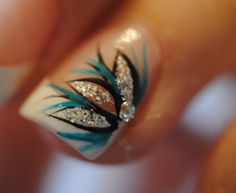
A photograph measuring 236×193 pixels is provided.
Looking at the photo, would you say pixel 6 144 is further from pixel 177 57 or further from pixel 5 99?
pixel 177 57

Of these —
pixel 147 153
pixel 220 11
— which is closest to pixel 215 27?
pixel 220 11

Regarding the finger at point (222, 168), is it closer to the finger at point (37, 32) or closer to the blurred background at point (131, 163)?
the blurred background at point (131, 163)

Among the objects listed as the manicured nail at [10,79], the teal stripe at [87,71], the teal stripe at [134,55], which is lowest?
the manicured nail at [10,79]

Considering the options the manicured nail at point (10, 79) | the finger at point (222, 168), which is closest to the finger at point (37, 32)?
the manicured nail at point (10, 79)

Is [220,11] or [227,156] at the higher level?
[220,11]

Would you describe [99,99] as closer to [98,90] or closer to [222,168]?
[98,90]

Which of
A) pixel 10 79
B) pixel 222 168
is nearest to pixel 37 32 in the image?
pixel 10 79
